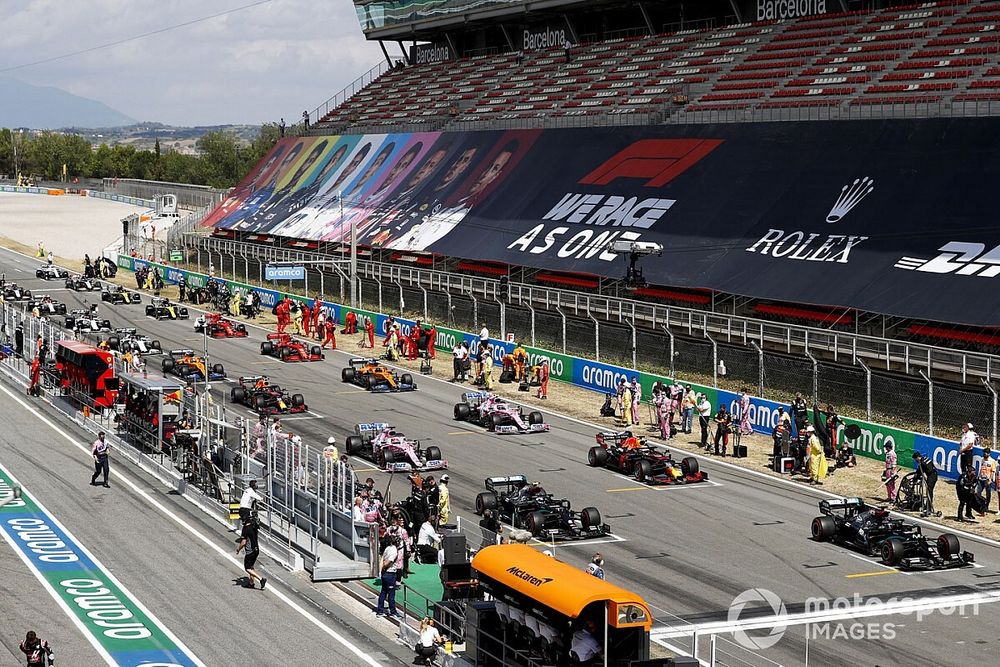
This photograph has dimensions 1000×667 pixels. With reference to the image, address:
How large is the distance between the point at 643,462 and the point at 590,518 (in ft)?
18.5

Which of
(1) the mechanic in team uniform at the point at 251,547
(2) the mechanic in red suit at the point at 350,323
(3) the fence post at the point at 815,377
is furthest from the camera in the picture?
(2) the mechanic in red suit at the point at 350,323

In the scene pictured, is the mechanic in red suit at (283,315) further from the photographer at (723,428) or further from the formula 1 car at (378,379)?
the photographer at (723,428)

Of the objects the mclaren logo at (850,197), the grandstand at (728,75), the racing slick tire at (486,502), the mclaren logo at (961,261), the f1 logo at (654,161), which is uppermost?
the grandstand at (728,75)

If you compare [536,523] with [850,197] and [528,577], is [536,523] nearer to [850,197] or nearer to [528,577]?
[528,577]

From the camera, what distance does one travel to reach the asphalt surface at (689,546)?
815 inches

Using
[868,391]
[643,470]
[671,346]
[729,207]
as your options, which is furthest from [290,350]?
[868,391]

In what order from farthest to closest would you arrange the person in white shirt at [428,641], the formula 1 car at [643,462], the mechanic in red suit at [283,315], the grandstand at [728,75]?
1. the mechanic in red suit at [283,315]
2. the grandstand at [728,75]
3. the formula 1 car at [643,462]
4. the person in white shirt at [428,641]

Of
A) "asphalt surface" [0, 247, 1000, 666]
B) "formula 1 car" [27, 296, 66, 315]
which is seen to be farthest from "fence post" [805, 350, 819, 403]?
"formula 1 car" [27, 296, 66, 315]

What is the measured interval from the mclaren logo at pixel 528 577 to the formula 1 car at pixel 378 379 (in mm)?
27606

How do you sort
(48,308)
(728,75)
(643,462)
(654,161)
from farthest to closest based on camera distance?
1. (728,75)
2. (48,308)
3. (654,161)
4. (643,462)

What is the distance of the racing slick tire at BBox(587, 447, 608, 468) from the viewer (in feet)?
110

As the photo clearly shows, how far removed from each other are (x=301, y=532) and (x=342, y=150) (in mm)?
63439

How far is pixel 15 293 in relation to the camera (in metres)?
69.8

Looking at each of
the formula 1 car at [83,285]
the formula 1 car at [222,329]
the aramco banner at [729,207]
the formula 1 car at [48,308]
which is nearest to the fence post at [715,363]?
the aramco banner at [729,207]
